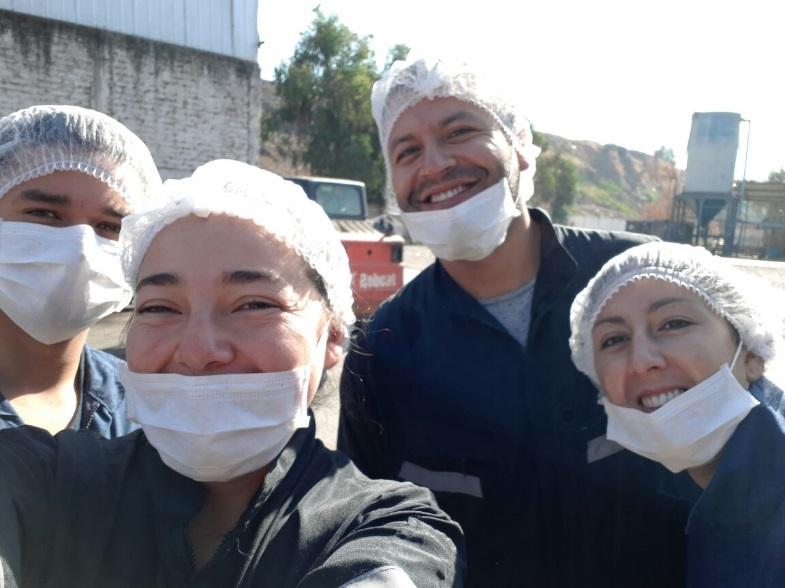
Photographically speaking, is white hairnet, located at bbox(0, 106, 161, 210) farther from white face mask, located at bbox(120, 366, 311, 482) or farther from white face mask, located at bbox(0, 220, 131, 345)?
white face mask, located at bbox(120, 366, 311, 482)

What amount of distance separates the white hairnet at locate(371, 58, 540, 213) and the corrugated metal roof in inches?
474

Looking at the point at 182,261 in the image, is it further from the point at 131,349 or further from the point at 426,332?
the point at 426,332

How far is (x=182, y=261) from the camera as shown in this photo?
169cm

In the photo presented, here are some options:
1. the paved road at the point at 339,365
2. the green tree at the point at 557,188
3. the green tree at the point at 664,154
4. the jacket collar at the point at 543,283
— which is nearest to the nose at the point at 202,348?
the paved road at the point at 339,365

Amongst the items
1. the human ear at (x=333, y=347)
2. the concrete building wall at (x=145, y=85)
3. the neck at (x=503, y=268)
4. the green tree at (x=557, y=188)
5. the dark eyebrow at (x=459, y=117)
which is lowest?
the green tree at (x=557, y=188)

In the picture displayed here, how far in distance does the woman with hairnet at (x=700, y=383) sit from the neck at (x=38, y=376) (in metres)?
1.51

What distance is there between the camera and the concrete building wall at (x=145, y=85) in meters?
12.6

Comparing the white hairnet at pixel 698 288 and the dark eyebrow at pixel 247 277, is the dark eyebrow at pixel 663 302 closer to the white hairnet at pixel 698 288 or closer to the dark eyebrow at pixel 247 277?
the white hairnet at pixel 698 288

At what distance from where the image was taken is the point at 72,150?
2.18 metres

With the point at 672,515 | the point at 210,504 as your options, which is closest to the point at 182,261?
the point at 210,504

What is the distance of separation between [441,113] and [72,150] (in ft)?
3.76

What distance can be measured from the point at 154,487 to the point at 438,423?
3.21 feet

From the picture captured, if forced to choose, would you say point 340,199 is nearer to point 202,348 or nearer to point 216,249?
point 216,249

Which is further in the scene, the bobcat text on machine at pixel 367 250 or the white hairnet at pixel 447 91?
the bobcat text on machine at pixel 367 250
